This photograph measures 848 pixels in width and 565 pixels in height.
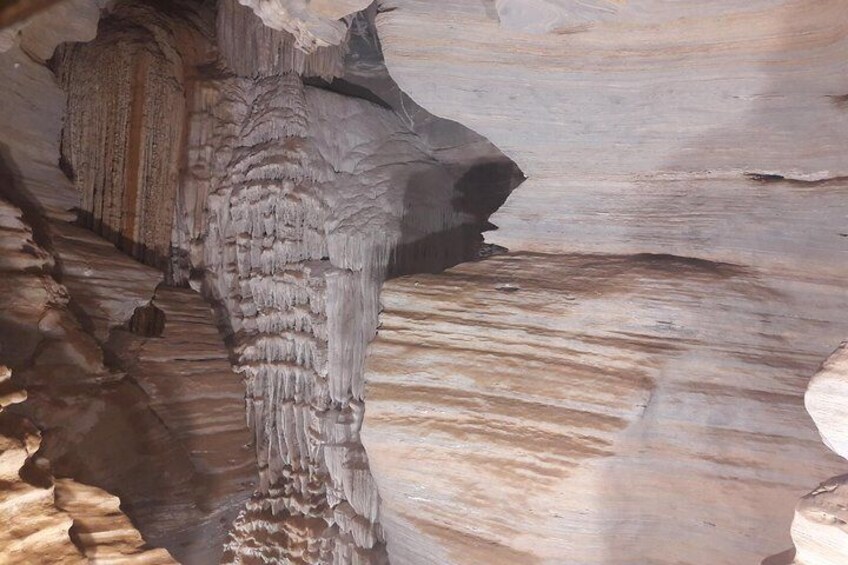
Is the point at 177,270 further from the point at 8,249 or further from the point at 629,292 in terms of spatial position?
the point at 629,292

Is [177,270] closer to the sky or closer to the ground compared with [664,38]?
closer to the ground

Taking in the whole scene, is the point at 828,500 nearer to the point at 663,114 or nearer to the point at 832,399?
the point at 832,399

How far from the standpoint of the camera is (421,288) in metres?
2.99

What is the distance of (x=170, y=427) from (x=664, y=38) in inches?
117

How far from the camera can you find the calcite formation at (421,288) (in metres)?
2.39

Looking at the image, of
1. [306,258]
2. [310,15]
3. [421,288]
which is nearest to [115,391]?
[306,258]

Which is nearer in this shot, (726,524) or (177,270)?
(726,524)

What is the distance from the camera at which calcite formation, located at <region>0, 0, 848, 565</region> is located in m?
2.39

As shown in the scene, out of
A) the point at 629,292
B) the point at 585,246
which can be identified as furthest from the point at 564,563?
the point at 585,246

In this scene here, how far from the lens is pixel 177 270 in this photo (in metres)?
3.84

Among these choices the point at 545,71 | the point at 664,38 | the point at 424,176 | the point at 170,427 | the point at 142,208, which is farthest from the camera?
the point at 424,176

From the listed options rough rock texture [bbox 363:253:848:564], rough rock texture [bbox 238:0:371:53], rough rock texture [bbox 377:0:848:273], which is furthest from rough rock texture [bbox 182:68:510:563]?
rough rock texture [bbox 377:0:848:273]

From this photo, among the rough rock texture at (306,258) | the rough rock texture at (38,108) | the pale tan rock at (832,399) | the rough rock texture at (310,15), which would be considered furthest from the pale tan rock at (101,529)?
the pale tan rock at (832,399)

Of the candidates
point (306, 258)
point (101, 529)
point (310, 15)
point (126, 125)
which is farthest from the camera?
point (306, 258)
